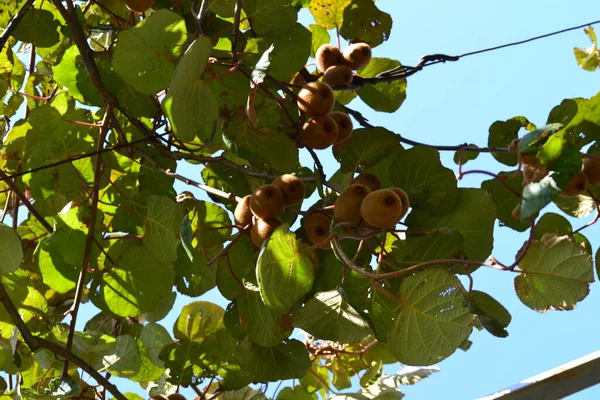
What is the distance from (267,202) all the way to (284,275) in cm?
10

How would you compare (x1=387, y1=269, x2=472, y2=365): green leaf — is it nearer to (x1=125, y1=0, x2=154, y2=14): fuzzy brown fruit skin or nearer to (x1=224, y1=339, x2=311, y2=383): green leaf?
(x1=224, y1=339, x2=311, y2=383): green leaf

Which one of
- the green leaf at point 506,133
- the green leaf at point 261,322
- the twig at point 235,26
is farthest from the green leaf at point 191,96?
the green leaf at point 506,133

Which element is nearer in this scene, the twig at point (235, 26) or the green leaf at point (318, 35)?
the twig at point (235, 26)

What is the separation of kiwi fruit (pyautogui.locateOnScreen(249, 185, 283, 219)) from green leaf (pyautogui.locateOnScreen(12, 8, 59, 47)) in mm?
569

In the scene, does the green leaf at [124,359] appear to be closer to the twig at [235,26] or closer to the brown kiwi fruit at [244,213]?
the brown kiwi fruit at [244,213]

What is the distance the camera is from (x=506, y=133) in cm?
105

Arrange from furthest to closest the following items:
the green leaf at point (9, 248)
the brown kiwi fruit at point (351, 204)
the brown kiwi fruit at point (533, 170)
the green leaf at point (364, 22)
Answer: the green leaf at point (364, 22) < the green leaf at point (9, 248) < the brown kiwi fruit at point (351, 204) < the brown kiwi fruit at point (533, 170)

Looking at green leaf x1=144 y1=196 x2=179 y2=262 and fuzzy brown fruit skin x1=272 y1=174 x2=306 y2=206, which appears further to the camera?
green leaf x1=144 y1=196 x2=179 y2=262

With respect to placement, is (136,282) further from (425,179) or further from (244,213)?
(425,179)

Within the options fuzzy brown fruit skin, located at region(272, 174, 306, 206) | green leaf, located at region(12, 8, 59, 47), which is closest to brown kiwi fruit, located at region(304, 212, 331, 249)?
fuzzy brown fruit skin, located at region(272, 174, 306, 206)

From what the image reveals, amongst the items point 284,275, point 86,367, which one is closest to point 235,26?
point 284,275

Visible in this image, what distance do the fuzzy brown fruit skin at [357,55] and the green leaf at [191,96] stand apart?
0.33 metres

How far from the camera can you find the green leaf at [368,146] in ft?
3.30

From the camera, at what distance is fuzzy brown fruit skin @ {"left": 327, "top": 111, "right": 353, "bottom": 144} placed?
1.00m
